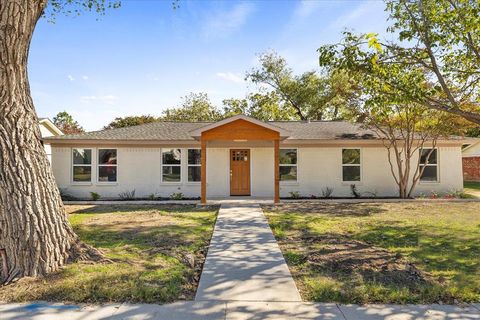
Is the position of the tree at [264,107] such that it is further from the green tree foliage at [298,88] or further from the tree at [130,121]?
the tree at [130,121]

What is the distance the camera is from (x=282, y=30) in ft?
39.9

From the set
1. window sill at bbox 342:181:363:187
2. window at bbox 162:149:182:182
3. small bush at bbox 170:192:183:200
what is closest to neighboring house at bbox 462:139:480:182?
window sill at bbox 342:181:363:187

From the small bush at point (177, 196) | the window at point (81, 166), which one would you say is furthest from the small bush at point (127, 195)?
the small bush at point (177, 196)

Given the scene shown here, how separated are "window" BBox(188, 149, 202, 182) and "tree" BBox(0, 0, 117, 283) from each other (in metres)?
9.79

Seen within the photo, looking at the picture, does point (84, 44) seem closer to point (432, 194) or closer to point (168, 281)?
point (168, 281)

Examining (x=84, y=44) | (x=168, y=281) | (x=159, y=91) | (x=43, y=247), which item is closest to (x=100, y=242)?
(x=43, y=247)

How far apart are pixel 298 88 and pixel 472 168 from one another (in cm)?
1741

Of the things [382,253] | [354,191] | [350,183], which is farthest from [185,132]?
[382,253]

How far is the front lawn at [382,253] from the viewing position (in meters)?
4.10

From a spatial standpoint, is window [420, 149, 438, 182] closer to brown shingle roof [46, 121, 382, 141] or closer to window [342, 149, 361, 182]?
brown shingle roof [46, 121, 382, 141]

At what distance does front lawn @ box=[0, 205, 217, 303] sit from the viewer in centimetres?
397

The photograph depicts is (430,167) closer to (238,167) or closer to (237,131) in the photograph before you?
(238,167)

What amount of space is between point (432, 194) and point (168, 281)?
14.8 m

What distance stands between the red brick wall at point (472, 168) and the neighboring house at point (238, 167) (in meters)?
14.3
